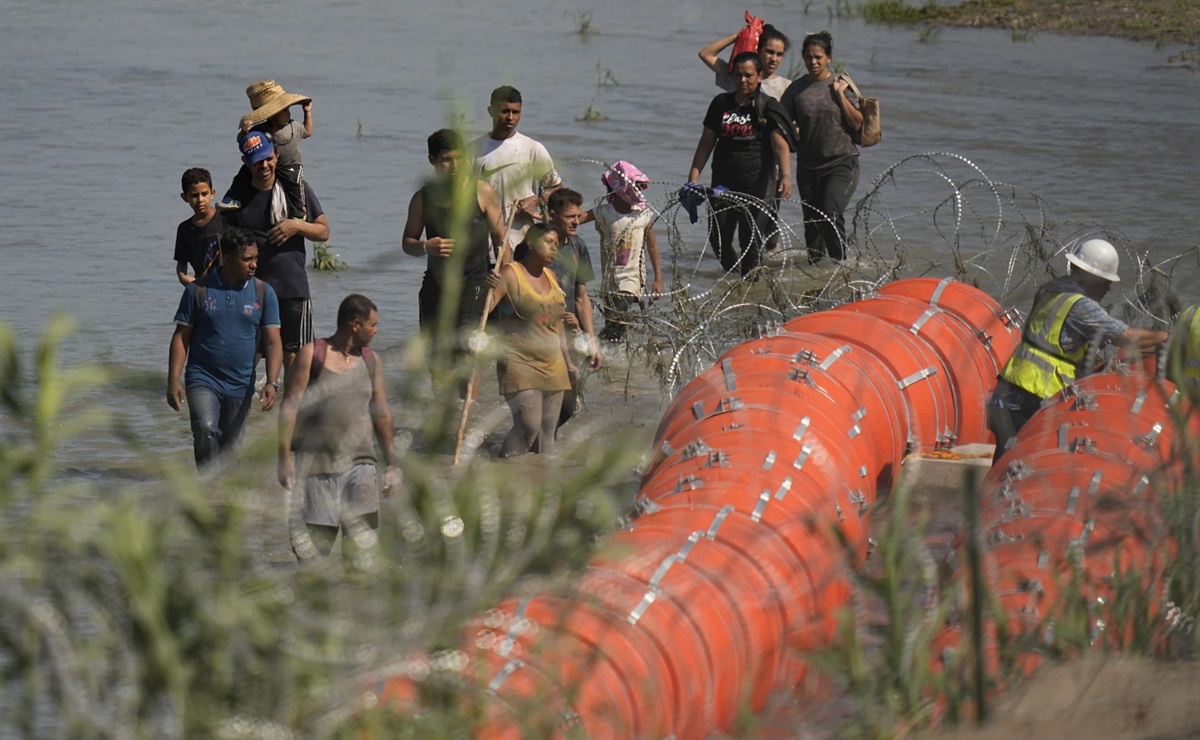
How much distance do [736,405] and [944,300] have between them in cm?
246

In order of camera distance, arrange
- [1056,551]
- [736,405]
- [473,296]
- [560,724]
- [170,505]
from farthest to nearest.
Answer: [473,296], [736,405], [1056,551], [560,724], [170,505]

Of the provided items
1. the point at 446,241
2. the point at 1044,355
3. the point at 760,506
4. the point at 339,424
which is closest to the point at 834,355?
the point at 1044,355

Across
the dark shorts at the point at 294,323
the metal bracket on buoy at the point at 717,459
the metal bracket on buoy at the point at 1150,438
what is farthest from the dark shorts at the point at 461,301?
the metal bracket on buoy at the point at 1150,438

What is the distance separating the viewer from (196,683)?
2994 mm

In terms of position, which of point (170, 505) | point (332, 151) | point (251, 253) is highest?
point (170, 505)

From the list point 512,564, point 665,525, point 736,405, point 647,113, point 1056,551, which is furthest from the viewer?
point 647,113

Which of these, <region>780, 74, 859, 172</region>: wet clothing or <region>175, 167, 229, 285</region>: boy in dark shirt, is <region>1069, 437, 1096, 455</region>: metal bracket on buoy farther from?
<region>780, 74, 859, 172</region>: wet clothing

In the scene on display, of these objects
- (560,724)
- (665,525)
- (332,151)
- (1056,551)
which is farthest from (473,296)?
(332,151)

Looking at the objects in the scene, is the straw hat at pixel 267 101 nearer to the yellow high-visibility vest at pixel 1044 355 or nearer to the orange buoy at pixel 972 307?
the orange buoy at pixel 972 307

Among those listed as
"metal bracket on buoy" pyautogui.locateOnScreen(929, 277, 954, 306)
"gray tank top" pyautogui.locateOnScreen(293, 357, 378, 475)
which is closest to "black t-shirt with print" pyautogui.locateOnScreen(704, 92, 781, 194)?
"metal bracket on buoy" pyautogui.locateOnScreen(929, 277, 954, 306)

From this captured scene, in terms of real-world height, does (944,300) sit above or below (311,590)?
below

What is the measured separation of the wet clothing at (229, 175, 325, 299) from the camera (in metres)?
9.04

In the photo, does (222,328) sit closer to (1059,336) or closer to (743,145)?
(1059,336)

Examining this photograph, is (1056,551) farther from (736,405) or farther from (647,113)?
(647,113)
